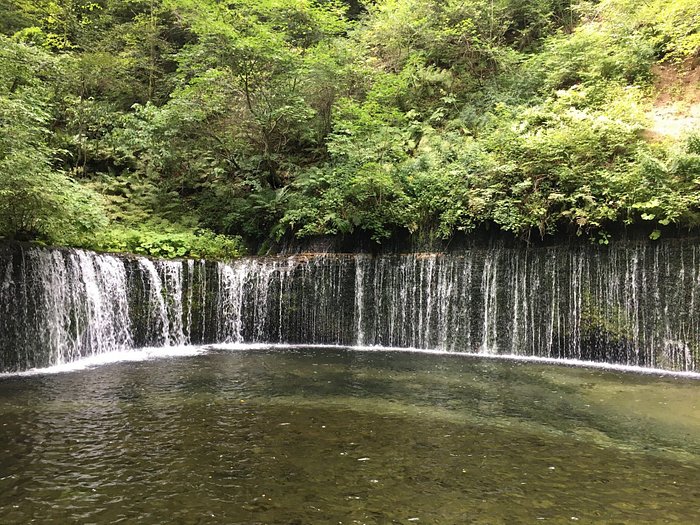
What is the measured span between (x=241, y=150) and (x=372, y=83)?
599 cm

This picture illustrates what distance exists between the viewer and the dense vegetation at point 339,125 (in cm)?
1123

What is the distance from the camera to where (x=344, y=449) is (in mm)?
5270

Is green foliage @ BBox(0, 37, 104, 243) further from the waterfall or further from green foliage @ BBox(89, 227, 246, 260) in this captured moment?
green foliage @ BBox(89, 227, 246, 260)

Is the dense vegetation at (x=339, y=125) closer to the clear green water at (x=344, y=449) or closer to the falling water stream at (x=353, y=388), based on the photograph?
the falling water stream at (x=353, y=388)

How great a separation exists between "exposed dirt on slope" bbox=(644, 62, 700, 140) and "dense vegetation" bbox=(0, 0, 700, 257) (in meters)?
0.24

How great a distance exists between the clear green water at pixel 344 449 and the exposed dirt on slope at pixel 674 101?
662cm

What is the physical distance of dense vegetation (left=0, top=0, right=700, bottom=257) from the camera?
1123cm

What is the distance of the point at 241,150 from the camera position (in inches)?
707

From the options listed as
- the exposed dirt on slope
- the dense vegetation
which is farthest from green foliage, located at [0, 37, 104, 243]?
the exposed dirt on slope

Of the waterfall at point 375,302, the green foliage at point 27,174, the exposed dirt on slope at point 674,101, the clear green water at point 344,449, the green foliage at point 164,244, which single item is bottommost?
the clear green water at point 344,449

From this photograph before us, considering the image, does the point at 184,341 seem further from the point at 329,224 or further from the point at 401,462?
the point at 401,462

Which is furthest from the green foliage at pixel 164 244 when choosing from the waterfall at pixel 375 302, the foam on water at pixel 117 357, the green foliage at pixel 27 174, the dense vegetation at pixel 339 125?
the foam on water at pixel 117 357

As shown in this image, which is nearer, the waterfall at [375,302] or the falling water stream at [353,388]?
the falling water stream at [353,388]

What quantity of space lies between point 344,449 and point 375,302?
907cm
